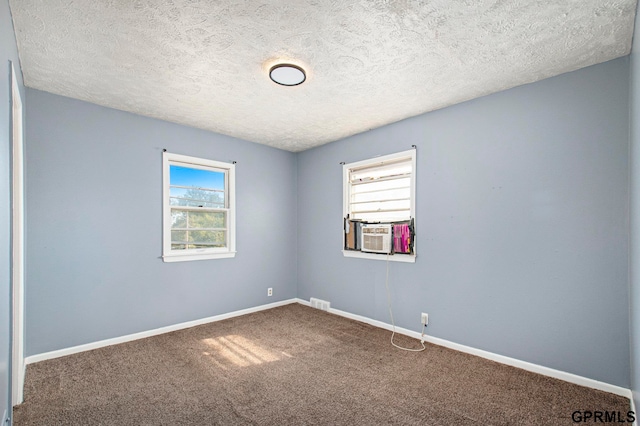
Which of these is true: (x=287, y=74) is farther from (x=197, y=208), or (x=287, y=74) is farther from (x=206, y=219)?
(x=206, y=219)

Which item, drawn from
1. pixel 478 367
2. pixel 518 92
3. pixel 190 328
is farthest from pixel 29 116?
pixel 478 367

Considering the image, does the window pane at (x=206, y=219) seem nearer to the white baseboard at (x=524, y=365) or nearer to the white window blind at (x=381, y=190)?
the white window blind at (x=381, y=190)

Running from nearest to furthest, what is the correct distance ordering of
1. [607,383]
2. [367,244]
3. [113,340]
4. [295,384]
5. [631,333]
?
1. [631,333]
2. [607,383]
3. [295,384]
4. [113,340]
5. [367,244]

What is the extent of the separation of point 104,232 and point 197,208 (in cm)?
108

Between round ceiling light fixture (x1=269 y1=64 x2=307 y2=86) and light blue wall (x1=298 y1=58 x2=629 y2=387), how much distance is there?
1.61 m

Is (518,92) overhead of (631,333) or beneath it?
overhead

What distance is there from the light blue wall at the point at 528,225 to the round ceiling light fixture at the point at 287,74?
1.61 m

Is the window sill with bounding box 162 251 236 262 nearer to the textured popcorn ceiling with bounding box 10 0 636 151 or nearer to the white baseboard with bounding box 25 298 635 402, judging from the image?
the white baseboard with bounding box 25 298 635 402

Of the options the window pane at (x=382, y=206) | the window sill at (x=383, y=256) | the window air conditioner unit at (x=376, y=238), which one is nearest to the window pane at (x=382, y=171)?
the window pane at (x=382, y=206)

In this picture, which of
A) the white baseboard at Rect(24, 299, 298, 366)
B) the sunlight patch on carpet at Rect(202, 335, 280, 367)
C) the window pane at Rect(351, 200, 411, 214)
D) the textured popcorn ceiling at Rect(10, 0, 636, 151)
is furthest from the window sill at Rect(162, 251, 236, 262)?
the window pane at Rect(351, 200, 411, 214)

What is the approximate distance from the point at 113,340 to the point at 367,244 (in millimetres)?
3067

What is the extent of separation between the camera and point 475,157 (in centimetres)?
309

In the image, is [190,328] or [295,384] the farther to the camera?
[190,328]

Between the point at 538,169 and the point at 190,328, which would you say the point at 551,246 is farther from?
the point at 190,328
